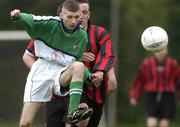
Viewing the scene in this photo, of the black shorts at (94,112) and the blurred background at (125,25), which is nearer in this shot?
the black shorts at (94,112)

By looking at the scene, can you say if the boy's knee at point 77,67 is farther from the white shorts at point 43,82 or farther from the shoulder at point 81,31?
the shoulder at point 81,31

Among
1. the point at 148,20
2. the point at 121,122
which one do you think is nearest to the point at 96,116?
the point at 121,122

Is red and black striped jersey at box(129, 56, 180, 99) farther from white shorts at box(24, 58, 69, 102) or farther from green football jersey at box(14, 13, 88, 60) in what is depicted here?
white shorts at box(24, 58, 69, 102)

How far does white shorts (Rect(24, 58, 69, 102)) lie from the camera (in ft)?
30.7

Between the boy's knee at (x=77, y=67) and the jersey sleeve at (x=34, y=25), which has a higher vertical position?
the jersey sleeve at (x=34, y=25)

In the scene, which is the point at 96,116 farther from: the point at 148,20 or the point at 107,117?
the point at 148,20

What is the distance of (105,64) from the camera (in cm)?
975

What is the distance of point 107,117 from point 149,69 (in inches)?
157

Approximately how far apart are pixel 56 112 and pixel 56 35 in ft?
3.79

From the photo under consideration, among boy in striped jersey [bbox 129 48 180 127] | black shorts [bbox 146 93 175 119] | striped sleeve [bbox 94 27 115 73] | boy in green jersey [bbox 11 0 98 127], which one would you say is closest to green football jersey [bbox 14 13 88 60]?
boy in green jersey [bbox 11 0 98 127]

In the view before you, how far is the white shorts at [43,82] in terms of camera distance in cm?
936

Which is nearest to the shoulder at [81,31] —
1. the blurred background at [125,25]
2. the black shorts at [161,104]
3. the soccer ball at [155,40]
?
the soccer ball at [155,40]

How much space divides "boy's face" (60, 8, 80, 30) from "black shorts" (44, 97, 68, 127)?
111 centimetres

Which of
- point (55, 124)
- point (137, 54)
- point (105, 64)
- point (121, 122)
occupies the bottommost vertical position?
point (121, 122)
